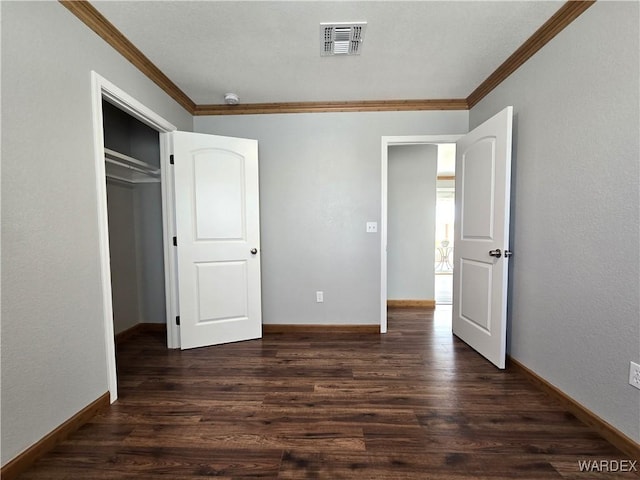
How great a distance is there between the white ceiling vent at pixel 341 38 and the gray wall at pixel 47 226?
143 cm

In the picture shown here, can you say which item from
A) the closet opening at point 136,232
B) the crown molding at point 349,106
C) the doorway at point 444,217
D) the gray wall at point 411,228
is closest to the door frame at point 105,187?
the closet opening at point 136,232

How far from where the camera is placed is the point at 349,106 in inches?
105

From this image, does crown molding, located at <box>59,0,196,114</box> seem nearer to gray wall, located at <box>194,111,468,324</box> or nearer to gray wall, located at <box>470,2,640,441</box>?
gray wall, located at <box>194,111,468,324</box>

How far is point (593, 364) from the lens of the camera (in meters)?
1.43

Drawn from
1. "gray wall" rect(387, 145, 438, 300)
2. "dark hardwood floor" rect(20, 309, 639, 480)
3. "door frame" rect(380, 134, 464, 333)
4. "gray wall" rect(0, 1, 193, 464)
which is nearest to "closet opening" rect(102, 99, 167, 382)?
"dark hardwood floor" rect(20, 309, 639, 480)

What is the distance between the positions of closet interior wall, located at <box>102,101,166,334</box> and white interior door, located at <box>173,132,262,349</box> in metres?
0.69

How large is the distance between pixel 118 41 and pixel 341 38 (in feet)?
4.90

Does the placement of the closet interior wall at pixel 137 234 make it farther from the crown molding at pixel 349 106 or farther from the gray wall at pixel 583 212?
the gray wall at pixel 583 212

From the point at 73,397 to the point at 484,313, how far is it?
114 inches

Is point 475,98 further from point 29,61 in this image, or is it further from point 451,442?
point 29,61

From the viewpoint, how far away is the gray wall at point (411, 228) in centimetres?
370

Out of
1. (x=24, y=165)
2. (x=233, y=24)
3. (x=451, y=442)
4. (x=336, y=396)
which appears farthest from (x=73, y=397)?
(x=233, y=24)

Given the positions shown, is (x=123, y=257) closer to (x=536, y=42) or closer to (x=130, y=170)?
(x=130, y=170)

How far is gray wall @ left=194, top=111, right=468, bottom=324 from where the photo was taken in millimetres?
2713
